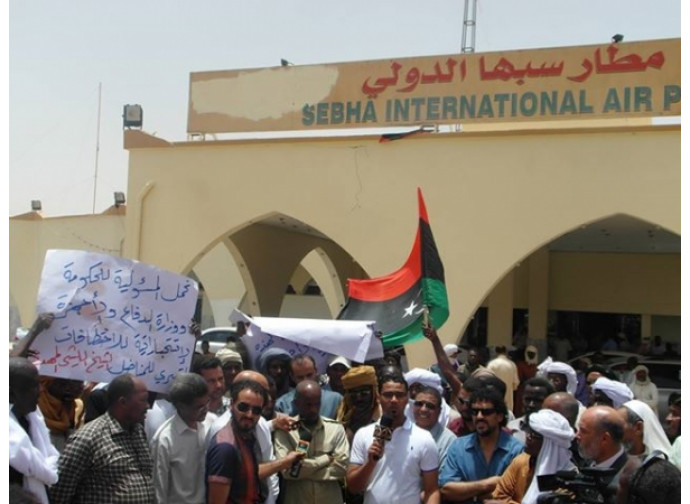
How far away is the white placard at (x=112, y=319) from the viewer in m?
5.27

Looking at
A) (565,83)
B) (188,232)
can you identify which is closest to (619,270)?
(565,83)

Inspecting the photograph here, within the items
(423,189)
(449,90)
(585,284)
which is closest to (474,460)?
(423,189)

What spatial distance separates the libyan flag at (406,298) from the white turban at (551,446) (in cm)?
443

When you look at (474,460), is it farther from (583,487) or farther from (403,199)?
(403,199)

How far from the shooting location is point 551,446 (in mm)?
4297

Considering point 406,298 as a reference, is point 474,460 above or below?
below

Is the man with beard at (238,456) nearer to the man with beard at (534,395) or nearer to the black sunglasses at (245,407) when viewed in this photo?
the black sunglasses at (245,407)

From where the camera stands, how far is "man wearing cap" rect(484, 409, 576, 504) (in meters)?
4.23

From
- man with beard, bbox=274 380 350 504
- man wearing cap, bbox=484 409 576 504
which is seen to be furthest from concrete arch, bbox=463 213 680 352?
man wearing cap, bbox=484 409 576 504

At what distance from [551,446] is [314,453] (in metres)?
1.29

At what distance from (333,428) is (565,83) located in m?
9.72

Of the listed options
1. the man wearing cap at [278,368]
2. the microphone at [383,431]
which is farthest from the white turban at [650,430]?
the man wearing cap at [278,368]

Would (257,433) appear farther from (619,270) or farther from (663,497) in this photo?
(619,270)

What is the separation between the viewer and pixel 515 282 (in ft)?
67.3
